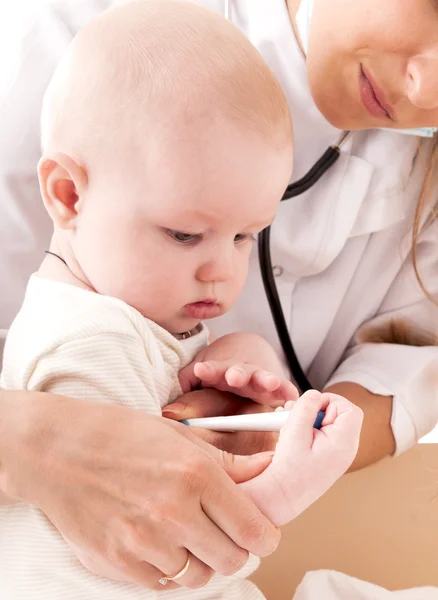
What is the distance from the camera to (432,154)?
4.22 ft

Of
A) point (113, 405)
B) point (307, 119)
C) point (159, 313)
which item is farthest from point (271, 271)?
point (113, 405)

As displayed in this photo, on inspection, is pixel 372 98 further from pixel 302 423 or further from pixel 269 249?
pixel 302 423

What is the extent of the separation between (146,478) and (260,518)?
12 centimetres

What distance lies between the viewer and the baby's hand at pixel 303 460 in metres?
0.75

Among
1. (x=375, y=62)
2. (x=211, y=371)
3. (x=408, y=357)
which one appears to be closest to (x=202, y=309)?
(x=211, y=371)

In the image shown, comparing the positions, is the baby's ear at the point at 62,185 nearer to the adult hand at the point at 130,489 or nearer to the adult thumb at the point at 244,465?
the adult hand at the point at 130,489

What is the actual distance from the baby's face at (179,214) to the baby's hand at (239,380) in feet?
0.25

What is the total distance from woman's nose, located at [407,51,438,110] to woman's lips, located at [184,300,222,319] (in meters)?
0.38

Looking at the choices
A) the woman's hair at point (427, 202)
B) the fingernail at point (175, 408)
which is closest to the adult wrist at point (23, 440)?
the fingernail at point (175, 408)

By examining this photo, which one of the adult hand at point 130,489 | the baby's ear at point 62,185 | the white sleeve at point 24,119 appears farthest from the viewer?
the white sleeve at point 24,119

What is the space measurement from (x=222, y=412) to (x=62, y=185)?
350 millimetres

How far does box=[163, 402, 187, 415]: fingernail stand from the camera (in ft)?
2.93

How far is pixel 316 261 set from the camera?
4.21 feet

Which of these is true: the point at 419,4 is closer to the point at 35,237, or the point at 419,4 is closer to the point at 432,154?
the point at 432,154
